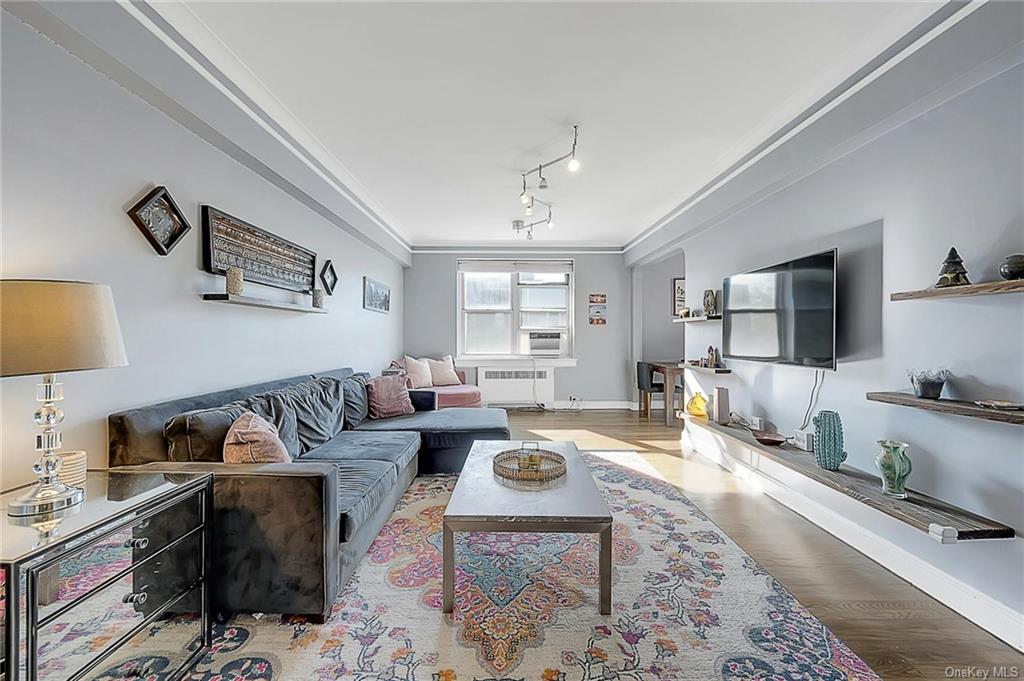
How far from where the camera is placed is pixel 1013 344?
1.79m

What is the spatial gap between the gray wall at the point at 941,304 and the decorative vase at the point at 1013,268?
0.16 metres

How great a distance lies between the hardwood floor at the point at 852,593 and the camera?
5.57ft

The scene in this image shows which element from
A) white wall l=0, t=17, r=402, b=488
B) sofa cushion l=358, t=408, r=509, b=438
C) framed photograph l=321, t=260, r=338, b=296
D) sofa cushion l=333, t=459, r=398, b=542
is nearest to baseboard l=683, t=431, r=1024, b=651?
sofa cushion l=358, t=408, r=509, b=438

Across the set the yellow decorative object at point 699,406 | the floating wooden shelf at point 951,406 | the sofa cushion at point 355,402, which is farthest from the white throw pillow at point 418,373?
the floating wooden shelf at point 951,406

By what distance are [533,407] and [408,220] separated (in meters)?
3.31

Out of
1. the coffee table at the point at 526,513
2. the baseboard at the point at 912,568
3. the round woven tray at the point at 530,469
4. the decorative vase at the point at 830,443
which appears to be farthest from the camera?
the decorative vase at the point at 830,443

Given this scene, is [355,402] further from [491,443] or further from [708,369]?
[708,369]

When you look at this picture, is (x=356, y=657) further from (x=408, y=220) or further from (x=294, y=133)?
(x=408, y=220)

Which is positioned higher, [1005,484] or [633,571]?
[1005,484]

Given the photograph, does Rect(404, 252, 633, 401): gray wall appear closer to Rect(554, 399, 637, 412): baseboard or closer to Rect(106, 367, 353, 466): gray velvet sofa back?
Rect(554, 399, 637, 412): baseboard

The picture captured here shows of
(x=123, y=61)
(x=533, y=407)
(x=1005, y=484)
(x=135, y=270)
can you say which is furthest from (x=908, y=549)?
(x=533, y=407)

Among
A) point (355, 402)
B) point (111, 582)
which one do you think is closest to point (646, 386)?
point (355, 402)

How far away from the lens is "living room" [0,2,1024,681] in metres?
1.61

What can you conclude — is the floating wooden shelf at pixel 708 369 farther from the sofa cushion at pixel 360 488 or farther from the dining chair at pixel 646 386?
the sofa cushion at pixel 360 488
